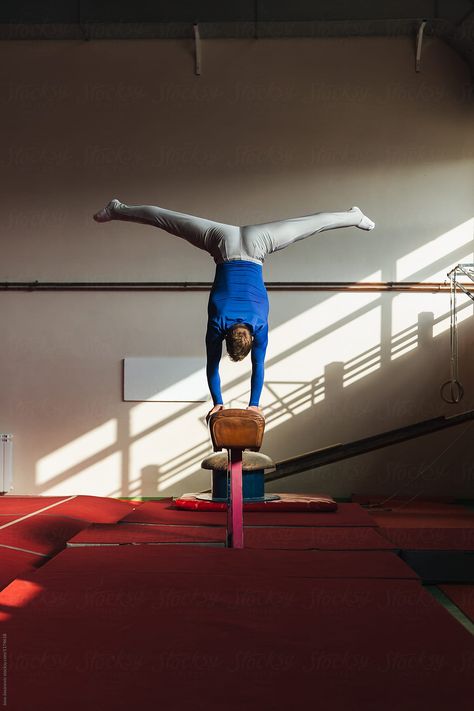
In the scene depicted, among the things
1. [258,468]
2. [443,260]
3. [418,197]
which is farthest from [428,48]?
[258,468]

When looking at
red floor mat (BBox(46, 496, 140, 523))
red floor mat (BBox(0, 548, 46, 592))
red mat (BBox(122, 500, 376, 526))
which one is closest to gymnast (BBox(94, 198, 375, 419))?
red mat (BBox(122, 500, 376, 526))

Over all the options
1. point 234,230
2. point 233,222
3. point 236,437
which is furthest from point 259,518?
point 233,222

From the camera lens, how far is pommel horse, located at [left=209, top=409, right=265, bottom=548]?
3.85 meters

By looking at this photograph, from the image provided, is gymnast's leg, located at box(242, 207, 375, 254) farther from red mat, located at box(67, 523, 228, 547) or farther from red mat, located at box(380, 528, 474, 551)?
red mat, located at box(380, 528, 474, 551)

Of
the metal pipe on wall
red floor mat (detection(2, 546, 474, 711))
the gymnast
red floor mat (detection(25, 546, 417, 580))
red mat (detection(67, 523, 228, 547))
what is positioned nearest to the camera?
red floor mat (detection(2, 546, 474, 711))

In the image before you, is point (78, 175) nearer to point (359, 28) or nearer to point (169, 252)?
point (169, 252)

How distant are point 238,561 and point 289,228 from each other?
2.48 m

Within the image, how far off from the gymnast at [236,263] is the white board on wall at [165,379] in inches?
125

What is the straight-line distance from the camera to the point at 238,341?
4.63 meters

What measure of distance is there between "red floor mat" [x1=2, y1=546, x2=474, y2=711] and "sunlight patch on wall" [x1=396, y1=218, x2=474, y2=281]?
594cm

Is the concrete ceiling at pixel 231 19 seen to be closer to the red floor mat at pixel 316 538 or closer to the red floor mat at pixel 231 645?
the red floor mat at pixel 316 538

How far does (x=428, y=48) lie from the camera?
28.6 feet

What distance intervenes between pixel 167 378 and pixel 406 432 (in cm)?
297

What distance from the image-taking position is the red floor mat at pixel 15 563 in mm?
3539
